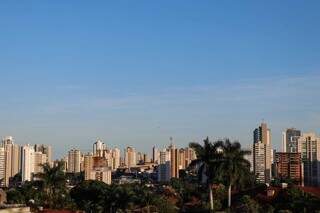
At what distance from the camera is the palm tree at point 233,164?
49.1 meters

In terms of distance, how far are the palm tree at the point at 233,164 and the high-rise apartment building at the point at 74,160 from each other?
145m

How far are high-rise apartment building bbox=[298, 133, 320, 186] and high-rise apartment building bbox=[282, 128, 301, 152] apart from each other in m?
16.6

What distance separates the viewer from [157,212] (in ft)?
183

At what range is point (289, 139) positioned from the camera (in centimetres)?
19188

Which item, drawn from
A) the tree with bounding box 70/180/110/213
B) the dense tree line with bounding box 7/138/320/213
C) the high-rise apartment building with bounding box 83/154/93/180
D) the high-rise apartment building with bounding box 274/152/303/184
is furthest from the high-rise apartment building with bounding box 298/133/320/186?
the tree with bounding box 70/180/110/213

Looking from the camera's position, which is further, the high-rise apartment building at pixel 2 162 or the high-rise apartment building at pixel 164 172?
the high-rise apartment building at pixel 2 162

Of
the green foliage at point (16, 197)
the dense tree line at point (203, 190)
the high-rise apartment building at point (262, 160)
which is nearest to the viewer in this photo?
the dense tree line at point (203, 190)

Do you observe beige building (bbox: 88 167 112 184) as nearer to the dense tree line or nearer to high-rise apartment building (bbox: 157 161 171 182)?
high-rise apartment building (bbox: 157 161 171 182)

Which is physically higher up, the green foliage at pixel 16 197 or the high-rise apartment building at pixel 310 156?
the high-rise apartment building at pixel 310 156

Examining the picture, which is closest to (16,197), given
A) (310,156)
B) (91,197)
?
(91,197)

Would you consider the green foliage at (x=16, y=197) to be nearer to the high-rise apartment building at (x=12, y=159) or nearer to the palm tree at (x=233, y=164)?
the palm tree at (x=233, y=164)

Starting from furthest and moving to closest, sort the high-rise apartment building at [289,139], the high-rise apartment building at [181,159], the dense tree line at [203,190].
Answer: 1. the high-rise apartment building at [289,139]
2. the high-rise apartment building at [181,159]
3. the dense tree line at [203,190]

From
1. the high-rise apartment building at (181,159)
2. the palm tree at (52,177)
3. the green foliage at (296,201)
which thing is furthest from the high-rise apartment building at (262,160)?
the green foliage at (296,201)

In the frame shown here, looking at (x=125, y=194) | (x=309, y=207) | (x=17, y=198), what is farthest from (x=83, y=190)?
(x=309, y=207)
